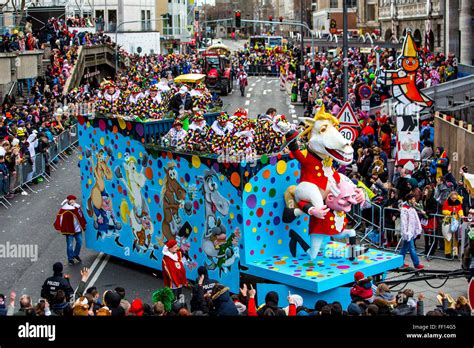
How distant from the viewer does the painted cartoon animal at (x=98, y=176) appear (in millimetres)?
18641

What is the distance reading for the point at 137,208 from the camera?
17875mm

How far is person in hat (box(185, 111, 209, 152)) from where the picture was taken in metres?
16.2

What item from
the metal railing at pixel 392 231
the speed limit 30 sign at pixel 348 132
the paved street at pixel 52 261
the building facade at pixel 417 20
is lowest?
the paved street at pixel 52 261

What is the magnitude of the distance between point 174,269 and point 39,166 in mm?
14934

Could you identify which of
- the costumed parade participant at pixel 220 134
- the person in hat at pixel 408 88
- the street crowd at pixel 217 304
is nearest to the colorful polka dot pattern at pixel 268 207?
the costumed parade participant at pixel 220 134

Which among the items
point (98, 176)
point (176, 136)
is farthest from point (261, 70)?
point (176, 136)

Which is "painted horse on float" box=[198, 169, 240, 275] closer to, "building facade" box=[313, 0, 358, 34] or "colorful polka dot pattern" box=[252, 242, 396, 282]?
"colorful polka dot pattern" box=[252, 242, 396, 282]

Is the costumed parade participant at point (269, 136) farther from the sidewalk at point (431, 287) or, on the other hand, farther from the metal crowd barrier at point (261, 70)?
the metal crowd barrier at point (261, 70)

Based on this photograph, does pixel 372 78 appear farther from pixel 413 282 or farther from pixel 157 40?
pixel 157 40

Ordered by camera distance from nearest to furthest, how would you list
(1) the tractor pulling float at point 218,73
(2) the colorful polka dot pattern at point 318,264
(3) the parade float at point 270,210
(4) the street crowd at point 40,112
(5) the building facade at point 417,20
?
(2) the colorful polka dot pattern at point 318,264
(3) the parade float at point 270,210
(4) the street crowd at point 40,112
(1) the tractor pulling float at point 218,73
(5) the building facade at point 417,20

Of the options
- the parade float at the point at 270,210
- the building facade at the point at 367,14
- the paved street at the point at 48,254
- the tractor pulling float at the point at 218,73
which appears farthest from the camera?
the building facade at the point at 367,14

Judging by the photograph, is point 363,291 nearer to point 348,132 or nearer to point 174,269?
point 174,269

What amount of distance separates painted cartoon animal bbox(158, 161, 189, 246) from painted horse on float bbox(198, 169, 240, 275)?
0.70m

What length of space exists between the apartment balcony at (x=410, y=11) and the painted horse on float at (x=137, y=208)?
48243 millimetres
